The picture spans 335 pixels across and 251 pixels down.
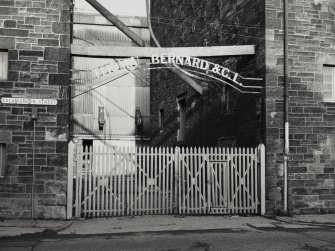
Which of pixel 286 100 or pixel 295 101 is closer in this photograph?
pixel 286 100

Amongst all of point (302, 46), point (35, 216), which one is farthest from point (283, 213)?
point (35, 216)

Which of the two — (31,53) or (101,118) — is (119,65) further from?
(101,118)

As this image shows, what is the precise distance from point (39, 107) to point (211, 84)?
6.89 meters

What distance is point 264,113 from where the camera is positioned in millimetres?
12641

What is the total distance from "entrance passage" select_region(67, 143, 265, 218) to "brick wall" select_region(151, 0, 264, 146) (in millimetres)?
1158

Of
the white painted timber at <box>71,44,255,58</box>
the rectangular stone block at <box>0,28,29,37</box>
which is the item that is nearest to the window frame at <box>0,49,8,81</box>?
the rectangular stone block at <box>0,28,29,37</box>

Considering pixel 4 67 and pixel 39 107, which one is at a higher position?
pixel 4 67

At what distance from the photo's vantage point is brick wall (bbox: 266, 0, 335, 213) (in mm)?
12570

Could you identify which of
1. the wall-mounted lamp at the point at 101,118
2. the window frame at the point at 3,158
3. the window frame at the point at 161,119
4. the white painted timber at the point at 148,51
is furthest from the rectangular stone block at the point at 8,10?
the wall-mounted lamp at the point at 101,118

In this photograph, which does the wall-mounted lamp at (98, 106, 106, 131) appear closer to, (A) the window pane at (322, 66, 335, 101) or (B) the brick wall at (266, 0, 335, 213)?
(B) the brick wall at (266, 0, 335, 213)

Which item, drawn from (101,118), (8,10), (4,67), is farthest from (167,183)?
(101,118)

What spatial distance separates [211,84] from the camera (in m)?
16.6

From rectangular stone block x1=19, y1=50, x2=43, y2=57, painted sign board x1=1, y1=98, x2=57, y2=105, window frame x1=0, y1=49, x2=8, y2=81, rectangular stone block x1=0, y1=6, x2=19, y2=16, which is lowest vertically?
painted sign board x1=1, y1=98, x2=57, y2=105

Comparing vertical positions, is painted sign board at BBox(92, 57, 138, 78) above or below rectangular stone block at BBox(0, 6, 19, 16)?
below
